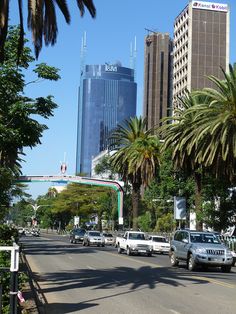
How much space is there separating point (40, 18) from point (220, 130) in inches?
988

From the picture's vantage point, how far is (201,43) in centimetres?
15588

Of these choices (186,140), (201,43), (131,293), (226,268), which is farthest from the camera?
(201,43)

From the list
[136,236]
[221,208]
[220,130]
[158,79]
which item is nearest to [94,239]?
[221,208]

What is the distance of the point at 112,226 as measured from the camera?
102 metres

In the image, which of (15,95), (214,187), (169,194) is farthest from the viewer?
(169,194)

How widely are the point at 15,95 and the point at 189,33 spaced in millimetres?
135241

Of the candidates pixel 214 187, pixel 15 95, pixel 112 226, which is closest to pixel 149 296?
pixel 15 95

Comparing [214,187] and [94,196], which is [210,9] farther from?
[214,187]

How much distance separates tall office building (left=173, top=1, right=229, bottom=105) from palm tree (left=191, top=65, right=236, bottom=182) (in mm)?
116287

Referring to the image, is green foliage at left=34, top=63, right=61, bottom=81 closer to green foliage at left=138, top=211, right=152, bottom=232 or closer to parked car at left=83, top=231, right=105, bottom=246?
parked car at left=83, top=231, right=105, bottom=246

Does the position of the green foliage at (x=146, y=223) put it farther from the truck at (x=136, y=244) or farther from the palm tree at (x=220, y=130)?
the palm tree at (x=220, y=130)

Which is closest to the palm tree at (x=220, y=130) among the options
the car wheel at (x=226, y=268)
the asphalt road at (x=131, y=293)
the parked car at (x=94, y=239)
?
the car wheel at (x=226, y=268)

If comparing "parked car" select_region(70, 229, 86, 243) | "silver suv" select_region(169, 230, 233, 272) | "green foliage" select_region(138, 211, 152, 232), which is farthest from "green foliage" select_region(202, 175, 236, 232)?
"green foliage" select_region(138, 211, 152, 232)

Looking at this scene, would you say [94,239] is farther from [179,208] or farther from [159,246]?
[159,246]
